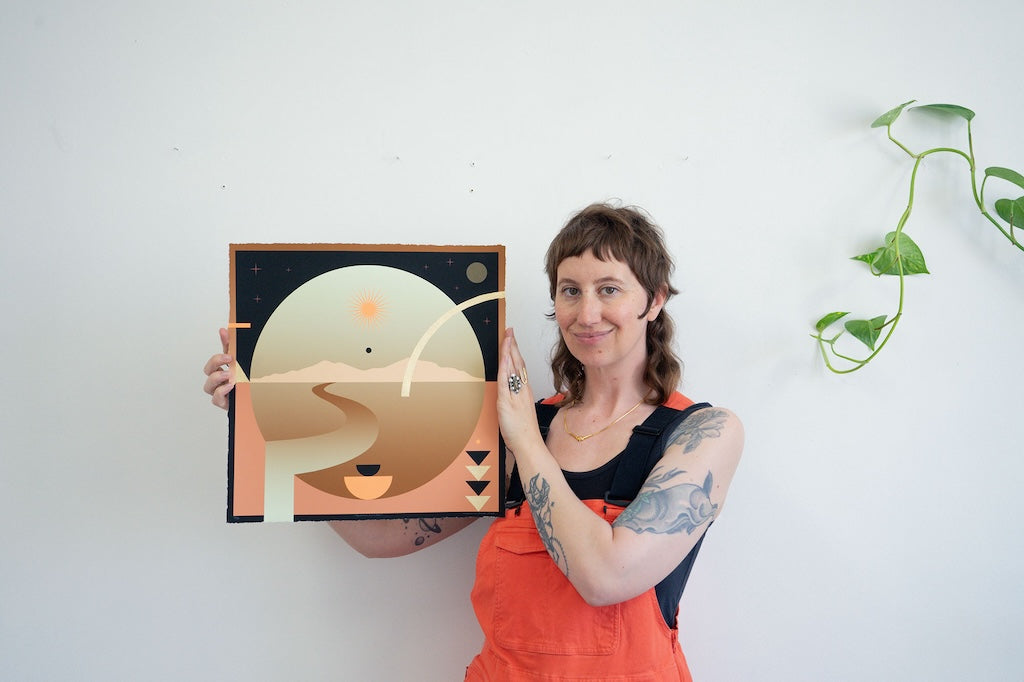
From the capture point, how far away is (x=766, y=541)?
1.67m

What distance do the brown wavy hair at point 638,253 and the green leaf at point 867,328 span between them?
1.62 ft

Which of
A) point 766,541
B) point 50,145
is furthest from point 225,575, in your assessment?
point 766,541

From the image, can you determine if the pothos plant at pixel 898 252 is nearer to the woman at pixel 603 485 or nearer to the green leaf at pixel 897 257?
the green leaf at pixel 897 257

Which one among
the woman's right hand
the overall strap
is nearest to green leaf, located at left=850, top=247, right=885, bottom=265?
the overall strap

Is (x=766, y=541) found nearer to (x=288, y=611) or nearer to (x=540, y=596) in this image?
(x=540, y=596)

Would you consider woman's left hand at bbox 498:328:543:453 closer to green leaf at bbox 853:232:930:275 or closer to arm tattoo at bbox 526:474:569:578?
arm tattoo at bbox 526:474:569:578

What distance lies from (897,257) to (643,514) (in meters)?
0.96

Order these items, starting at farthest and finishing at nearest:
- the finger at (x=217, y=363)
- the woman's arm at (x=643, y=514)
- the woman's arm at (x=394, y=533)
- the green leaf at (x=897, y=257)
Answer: the green leaf at (x=897, y=257)
the woman's arm at (x=394, y=533)
the finger at (x=217, y=363)
the woman's arm at (x=643, y=514)

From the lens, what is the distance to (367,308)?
4.48 ft

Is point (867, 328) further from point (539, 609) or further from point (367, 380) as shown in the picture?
point (367, 380)

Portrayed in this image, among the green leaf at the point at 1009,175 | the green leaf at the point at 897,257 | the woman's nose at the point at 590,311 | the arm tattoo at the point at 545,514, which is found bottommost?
the arm tattoo at the point at 545,514

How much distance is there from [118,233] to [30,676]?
103cm

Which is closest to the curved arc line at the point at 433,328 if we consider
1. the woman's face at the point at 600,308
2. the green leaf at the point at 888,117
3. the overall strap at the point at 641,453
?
the woman's face at the point at 600,308

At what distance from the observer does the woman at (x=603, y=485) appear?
1157 mm
